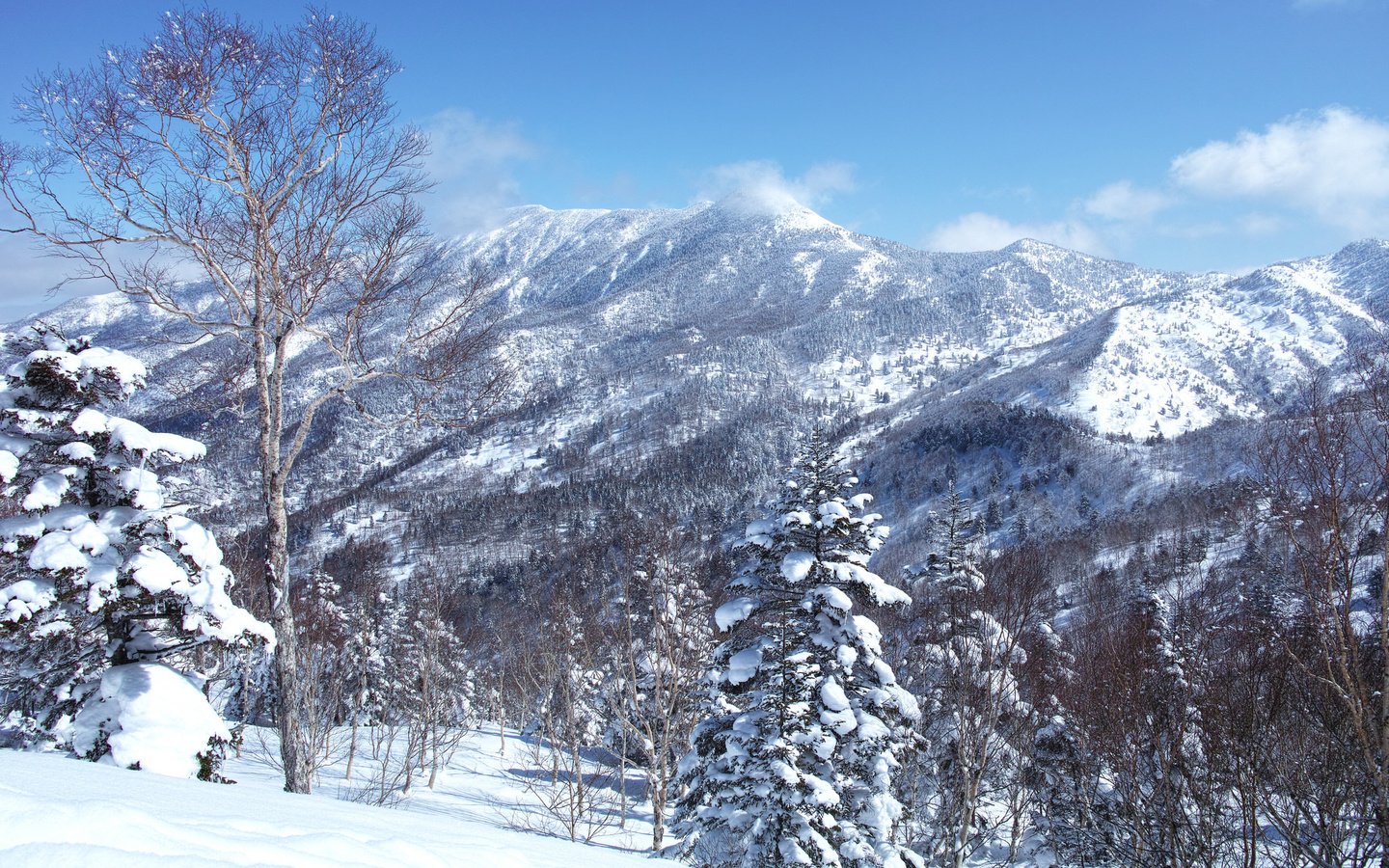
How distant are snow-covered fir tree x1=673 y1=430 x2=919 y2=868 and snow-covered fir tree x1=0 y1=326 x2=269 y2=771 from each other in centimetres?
697

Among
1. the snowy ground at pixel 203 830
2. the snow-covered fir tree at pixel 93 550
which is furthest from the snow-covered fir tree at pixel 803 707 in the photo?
the snow-covered fir tree at pixel 93 550

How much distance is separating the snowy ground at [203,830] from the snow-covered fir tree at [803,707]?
12.8 feet

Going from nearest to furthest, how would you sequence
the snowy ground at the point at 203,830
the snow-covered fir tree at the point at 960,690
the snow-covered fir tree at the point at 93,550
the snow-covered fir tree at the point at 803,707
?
the snowy ground at the point at 203,830, the snow-covered fir tree at the point at 93,550, the snow-covered fir tree at the point at 803,707, the snow-covered fir tree at the point at 960,690

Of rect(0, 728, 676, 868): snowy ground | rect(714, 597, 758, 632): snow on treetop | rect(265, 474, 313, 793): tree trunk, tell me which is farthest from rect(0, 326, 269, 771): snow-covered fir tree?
rect(714, 597, 758, 632): snow on treetop

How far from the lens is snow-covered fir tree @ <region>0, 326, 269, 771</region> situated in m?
6.37

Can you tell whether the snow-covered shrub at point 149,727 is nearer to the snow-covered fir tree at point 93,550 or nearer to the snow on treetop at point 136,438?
the snow-covered fir tree at point 93,550

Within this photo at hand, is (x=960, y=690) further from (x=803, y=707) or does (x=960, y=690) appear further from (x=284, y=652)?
(x=284, y=652)

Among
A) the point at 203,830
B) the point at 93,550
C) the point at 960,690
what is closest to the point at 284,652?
the point at 93,550

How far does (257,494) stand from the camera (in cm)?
782

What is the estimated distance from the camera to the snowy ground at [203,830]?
2541 millimetres

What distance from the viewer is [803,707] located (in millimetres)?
10047

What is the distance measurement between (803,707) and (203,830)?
8.31 m

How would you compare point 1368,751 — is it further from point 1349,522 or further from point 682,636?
point 682,636

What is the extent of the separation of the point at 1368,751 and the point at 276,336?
38.4 feet
